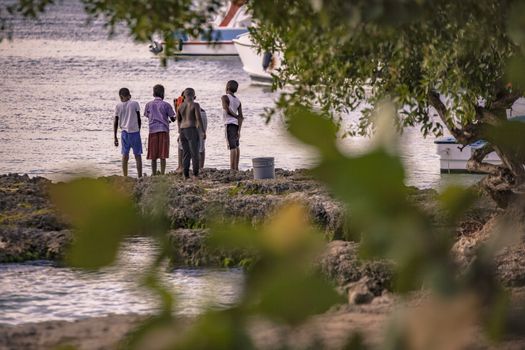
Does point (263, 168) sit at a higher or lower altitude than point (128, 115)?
lower

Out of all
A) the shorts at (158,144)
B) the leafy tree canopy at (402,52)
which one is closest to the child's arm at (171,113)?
the shorts at (158,144)

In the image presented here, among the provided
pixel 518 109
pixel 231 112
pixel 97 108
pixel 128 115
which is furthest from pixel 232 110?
pixel 97 108

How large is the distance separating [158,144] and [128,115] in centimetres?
77

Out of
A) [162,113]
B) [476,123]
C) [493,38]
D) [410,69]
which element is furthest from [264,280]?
[162,113]

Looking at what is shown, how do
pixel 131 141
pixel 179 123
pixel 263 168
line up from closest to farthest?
pixel 263 168
pixel 179 123
pixel 131 141

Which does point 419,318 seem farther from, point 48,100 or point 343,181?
point 48,100

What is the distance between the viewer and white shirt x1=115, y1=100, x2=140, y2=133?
696 inches

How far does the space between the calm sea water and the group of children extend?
1360mm

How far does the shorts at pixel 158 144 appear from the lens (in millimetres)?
18141

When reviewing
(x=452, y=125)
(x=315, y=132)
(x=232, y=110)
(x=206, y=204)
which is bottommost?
(x=206, y=204)

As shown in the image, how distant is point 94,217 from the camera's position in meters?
1.25

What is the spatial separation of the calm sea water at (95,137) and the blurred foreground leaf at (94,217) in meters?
0.03

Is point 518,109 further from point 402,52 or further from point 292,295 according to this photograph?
point 292,295

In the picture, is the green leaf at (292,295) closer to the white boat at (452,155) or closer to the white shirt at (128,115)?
the white shirt at (128,115)
